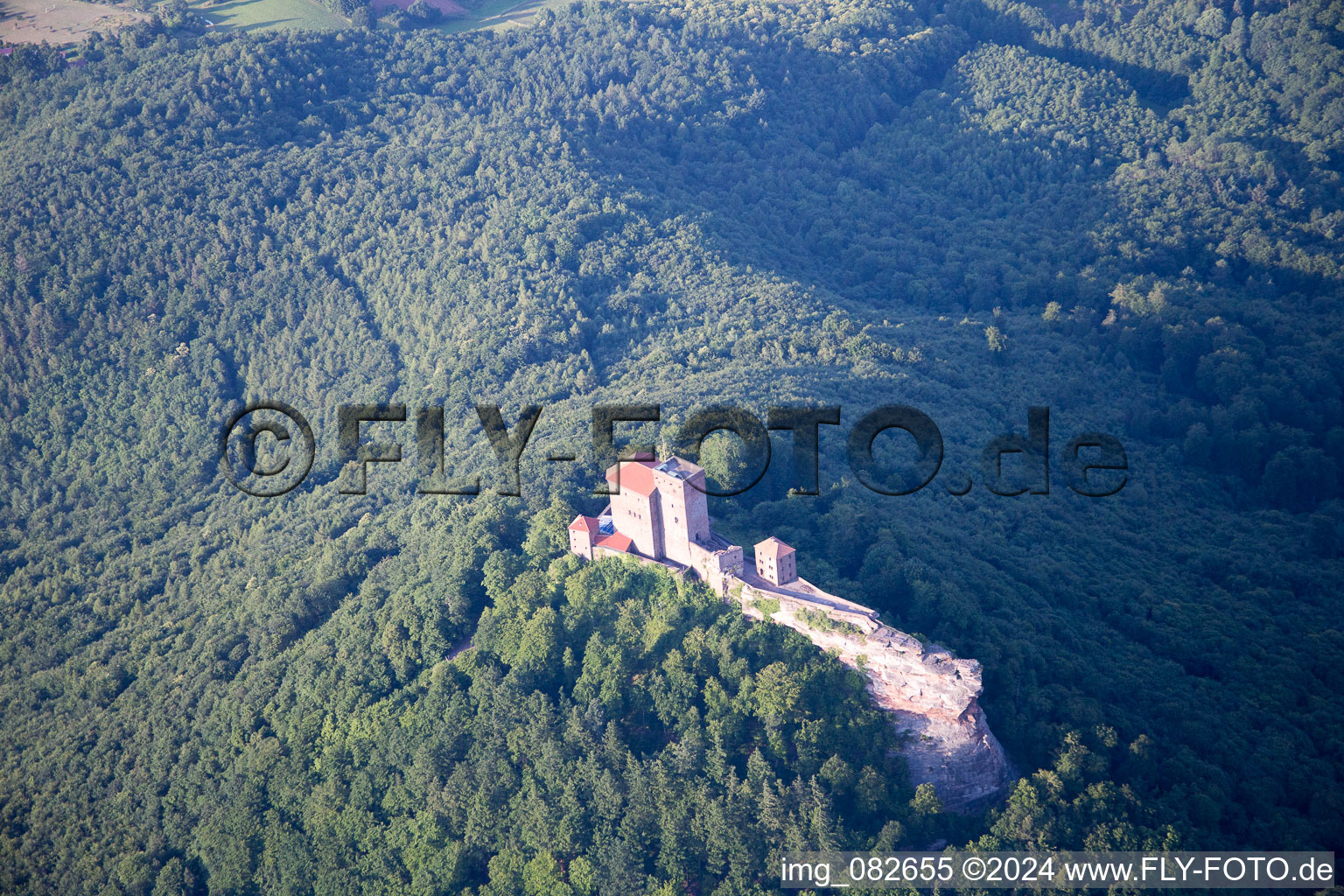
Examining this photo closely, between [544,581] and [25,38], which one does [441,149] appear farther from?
[544,581]

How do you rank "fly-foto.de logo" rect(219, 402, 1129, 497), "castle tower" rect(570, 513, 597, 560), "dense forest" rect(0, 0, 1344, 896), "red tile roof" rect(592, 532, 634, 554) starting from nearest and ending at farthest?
1. "dense forest" rect(0, 0, 1344, 896)
2. "red tile roof" rect(592, 532, 634, 554)
3. "castle tower" rect(570, 513, 597, 560)
4. "fly-foto.de logo" rect(219, 402, 1129, 497)

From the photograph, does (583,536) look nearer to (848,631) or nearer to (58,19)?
(848,631)

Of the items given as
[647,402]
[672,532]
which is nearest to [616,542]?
[672,532]

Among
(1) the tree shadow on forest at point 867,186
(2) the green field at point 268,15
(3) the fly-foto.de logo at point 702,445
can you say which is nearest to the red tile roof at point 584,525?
(3) the fly-foto.de logo at point 702,445

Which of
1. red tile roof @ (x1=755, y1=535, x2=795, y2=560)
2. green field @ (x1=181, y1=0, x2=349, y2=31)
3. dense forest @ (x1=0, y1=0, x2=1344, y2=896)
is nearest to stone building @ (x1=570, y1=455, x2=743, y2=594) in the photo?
red tile roof @ (x1=755, y1=535, x2=795, y2=560)

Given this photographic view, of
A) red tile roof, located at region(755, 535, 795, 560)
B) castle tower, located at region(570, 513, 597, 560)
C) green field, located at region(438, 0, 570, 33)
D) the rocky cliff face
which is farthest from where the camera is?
green field, located at region(438, 0, 570, 33)

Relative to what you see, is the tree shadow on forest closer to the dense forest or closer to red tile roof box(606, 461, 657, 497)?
the dense forest

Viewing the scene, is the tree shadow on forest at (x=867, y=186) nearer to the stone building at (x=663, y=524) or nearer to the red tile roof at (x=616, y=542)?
the red tile roof at (x=616, y=542)
